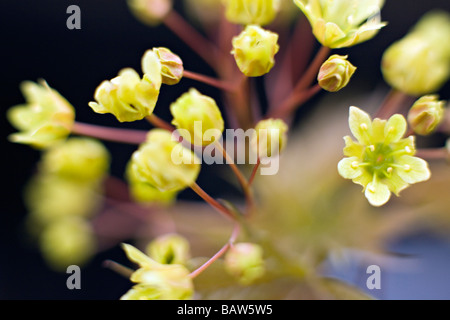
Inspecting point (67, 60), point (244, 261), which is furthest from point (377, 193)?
point (67, 60)

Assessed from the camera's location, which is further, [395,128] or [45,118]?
[45,118]

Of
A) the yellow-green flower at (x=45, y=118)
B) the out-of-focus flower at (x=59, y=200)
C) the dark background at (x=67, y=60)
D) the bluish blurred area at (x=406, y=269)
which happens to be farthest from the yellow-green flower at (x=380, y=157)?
the dark background at (x=67, y=60)

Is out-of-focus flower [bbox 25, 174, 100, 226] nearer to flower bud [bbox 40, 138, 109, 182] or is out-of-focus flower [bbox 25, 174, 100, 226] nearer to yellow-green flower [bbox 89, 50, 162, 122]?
flower bud [bbox 40, 138, 109, 182]

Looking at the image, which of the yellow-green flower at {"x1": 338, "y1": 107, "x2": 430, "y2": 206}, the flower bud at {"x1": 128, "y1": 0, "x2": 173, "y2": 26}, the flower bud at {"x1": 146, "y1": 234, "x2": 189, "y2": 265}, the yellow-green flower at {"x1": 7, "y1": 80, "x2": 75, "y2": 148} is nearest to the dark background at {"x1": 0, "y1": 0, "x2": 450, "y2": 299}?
the flower bud at {"x1": 128, "y1": 0, "x2": 173, "y2": 26}

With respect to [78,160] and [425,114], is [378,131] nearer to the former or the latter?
[425,114]

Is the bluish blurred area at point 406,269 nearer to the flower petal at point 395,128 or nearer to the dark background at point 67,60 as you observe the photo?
the flower petal at point 395,128

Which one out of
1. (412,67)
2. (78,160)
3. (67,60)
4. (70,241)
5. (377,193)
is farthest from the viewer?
(67,60)
